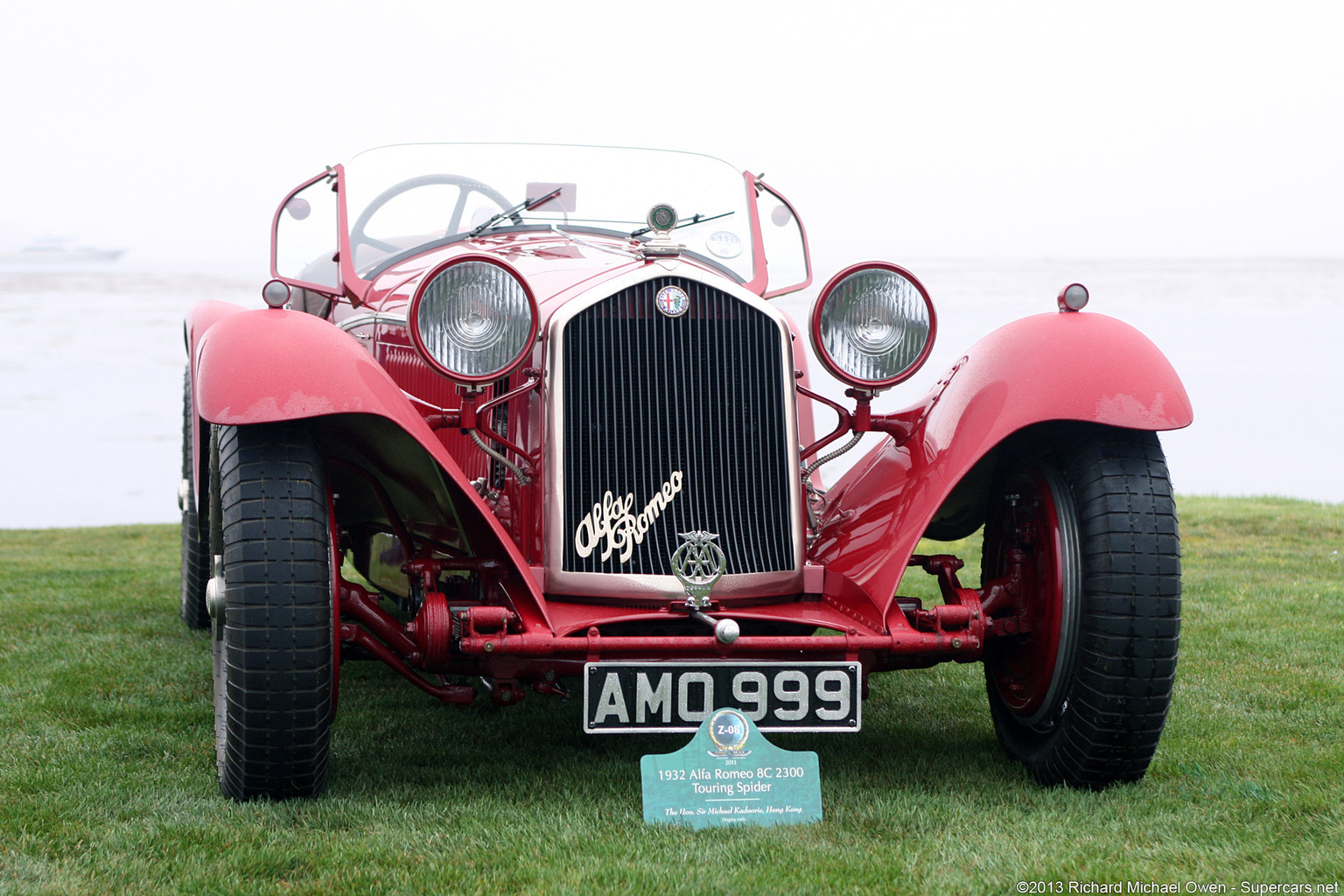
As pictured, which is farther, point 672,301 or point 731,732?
point 672,301

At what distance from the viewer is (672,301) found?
315 centimetres

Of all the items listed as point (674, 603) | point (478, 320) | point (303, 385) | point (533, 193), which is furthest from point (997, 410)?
point (533, 193)

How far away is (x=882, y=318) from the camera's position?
3.19 meters

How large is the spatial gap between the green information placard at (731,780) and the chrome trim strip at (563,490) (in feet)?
1.32

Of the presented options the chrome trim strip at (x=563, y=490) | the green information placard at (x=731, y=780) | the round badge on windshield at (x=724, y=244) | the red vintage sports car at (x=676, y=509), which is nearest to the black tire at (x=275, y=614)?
the red vintage sports car at (x=676, y=509)

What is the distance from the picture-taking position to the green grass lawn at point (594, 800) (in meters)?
2.40

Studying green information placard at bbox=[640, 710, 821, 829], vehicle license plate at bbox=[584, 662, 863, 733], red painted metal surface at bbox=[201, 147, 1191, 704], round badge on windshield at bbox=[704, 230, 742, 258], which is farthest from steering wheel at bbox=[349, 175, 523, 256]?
green information placard at bbox=[640, 710, 821, 829]

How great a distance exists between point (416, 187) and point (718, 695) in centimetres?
241

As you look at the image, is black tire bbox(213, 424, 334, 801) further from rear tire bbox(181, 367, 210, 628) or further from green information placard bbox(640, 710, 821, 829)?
rear tire bbox(181, 367, 210, 628)

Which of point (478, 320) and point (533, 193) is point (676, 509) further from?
point (533, 193)

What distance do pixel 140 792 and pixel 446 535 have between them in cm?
93

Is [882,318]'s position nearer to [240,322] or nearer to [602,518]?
[602,518]

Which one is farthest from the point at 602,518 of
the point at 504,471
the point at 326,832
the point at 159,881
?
the point at 159,881

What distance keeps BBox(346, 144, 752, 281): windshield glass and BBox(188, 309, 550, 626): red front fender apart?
1408 millimetres
